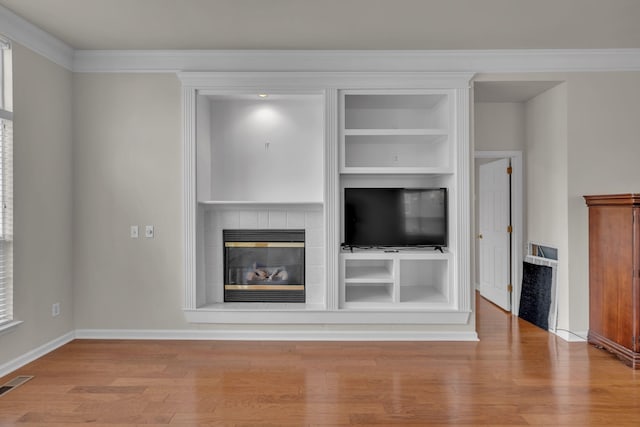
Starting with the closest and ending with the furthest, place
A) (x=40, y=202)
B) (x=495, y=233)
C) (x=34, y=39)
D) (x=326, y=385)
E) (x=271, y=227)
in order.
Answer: (x=326, y=385) → (x=34, y=39) → (x=40, y=202) → (x=271, y=227) → (x=495, y=233)

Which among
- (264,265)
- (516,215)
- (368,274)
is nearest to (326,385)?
(368,274)

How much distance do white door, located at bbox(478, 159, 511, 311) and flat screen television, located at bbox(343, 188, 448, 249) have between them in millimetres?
1457

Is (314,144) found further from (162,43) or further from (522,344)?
(522,344)

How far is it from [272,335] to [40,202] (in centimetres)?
231

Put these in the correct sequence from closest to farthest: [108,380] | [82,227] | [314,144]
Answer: [108,380] → [82,227] → [314,144]

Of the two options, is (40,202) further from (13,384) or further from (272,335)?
(272,335)

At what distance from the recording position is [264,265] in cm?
427

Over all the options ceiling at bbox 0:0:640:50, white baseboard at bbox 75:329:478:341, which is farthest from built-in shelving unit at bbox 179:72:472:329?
ceiling at bbox 0:0:640:50

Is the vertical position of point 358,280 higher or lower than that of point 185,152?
lower

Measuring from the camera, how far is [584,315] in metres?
3.93

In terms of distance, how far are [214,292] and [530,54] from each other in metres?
3.79

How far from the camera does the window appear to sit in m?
3.20

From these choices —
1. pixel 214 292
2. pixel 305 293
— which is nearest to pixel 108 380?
pixel 214 292

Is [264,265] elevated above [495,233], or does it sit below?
below
